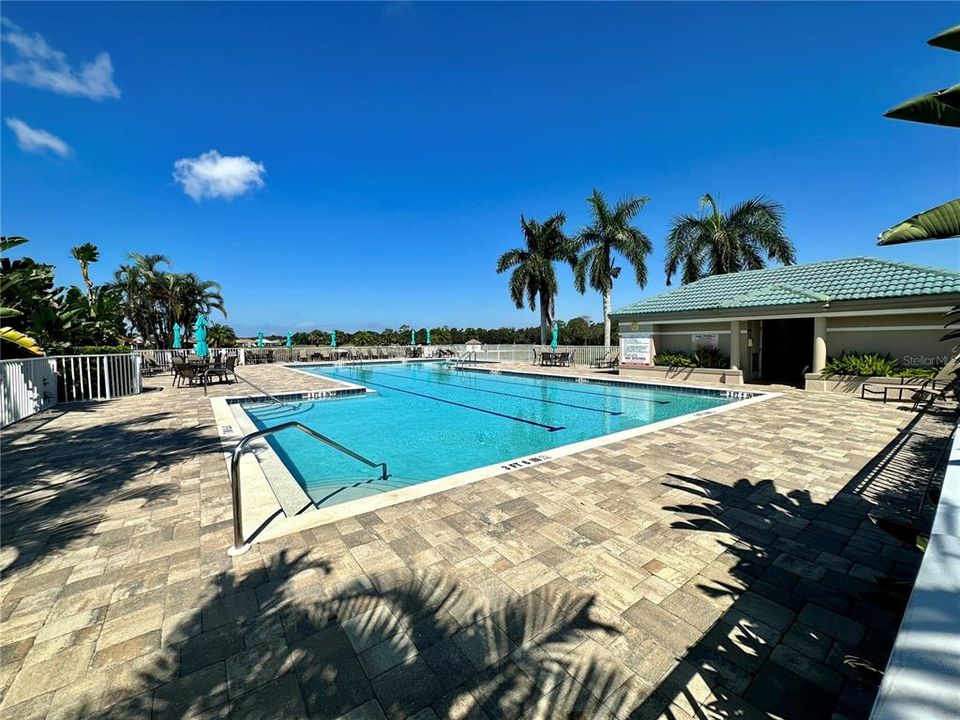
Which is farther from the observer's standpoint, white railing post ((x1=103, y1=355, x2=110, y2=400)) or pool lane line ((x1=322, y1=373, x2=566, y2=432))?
white railing post ((x1=103, y1=355, x2=110, y2=400))

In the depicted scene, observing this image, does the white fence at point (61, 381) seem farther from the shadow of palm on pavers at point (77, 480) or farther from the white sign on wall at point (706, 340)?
the white sign on wall at point (706, 340)

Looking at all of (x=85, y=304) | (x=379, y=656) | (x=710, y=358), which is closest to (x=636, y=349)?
(x=710, y=358)

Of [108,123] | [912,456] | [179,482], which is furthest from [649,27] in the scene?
[108,123]

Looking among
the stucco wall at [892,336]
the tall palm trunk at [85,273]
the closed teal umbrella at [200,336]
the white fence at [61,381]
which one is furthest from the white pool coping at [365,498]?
the tall palm trunk at [85,273]

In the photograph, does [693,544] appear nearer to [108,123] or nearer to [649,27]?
[649,27]

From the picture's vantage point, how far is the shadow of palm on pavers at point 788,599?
1.94m

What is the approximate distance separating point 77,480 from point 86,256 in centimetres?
2213

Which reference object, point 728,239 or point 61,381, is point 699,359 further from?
point 61,381

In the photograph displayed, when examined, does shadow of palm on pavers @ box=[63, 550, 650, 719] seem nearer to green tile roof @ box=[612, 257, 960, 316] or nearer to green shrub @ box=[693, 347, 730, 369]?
green tile roof @ box=[612, 257, 960, 316]

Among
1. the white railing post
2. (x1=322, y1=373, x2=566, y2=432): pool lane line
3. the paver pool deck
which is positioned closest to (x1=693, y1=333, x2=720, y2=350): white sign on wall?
(x1=322, y1=373, x2=566, y2=432): pool lane line

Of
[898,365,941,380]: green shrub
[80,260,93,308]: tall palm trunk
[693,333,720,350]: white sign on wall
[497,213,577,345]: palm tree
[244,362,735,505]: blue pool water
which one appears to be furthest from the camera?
[497,213,577,345]: palm tree

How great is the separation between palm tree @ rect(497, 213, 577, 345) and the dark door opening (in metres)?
13.0

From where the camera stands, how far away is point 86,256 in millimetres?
19812

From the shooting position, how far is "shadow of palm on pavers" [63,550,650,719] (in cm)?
190
